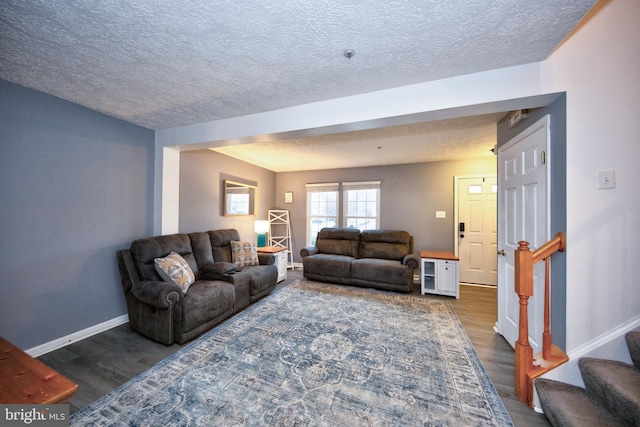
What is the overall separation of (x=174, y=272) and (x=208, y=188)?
5.60 feet

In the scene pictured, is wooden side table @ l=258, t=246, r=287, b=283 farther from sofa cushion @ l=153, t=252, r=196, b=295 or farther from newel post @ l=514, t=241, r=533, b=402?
newel post @ l=514, t=241, r=533, b=402

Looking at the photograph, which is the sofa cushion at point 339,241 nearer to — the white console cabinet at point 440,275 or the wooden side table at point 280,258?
the wooden side table at point 280,258

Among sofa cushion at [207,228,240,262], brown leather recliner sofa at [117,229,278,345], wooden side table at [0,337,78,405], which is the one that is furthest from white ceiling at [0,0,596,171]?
sofa cushion at [207,228,240,262]

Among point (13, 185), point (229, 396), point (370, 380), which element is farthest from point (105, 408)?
point (13, 185)

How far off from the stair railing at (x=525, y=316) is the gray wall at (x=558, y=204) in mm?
51

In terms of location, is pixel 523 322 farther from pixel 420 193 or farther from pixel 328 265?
pixel 420 193

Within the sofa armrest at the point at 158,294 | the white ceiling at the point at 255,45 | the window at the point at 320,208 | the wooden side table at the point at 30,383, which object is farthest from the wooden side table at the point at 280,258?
the wooden side table at the point at 30,383

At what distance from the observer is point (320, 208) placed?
528 cm

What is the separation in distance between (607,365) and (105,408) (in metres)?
3.09

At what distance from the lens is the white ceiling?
3.75 ft

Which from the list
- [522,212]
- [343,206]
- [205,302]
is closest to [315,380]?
[205,302]

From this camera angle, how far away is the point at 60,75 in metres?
1.73

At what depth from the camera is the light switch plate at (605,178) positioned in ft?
4.44

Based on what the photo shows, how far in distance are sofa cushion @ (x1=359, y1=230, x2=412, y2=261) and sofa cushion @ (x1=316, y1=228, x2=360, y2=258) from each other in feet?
0.55
